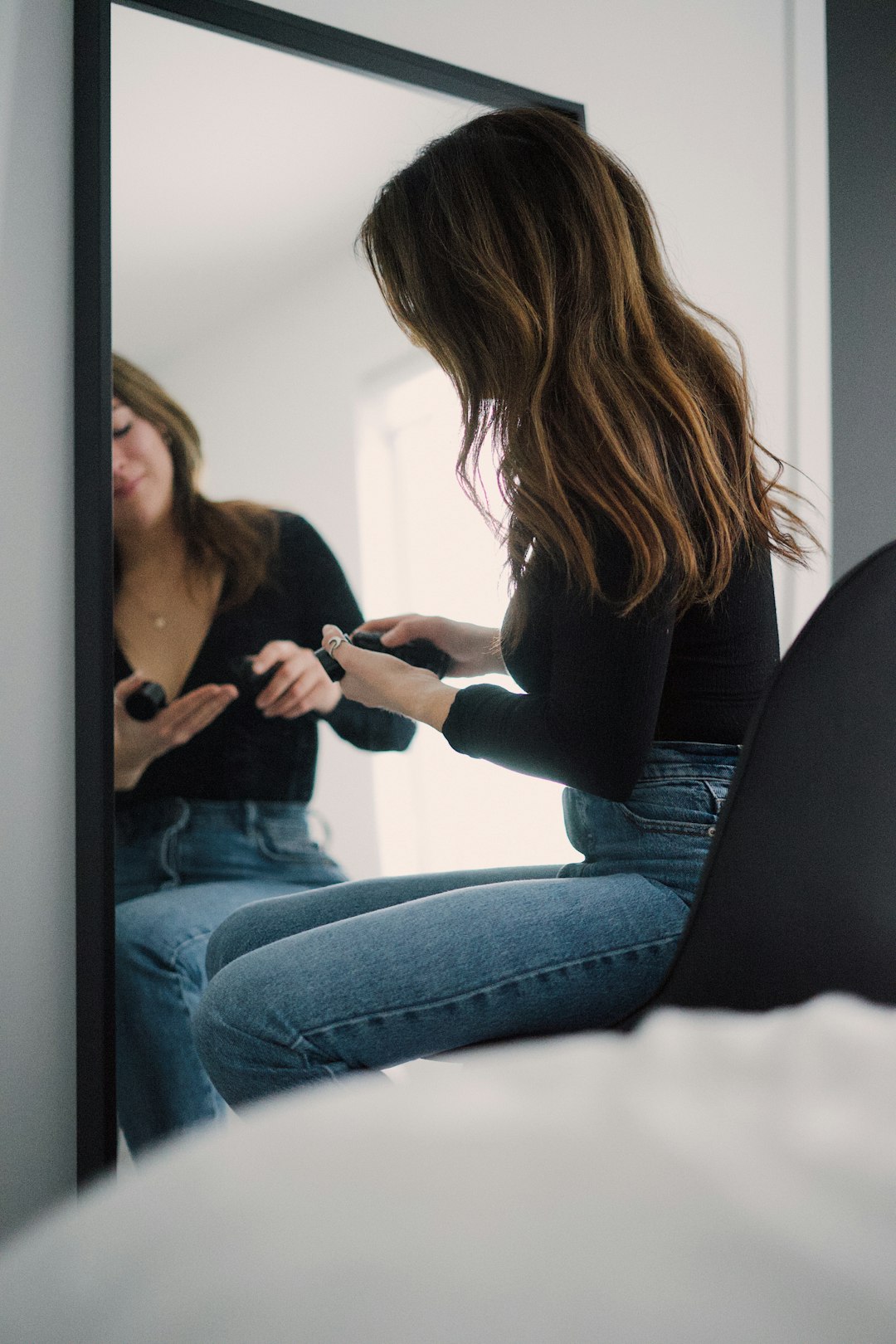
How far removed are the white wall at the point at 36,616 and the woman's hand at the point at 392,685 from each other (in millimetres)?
342

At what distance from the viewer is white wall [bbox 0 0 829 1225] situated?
1.14m

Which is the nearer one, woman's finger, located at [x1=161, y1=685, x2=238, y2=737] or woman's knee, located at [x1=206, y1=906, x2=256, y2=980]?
woman's knee, located at [x1=206, y1=906, x2=256, y2=980]

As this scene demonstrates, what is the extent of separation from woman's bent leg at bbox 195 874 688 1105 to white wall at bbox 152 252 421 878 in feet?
1.48

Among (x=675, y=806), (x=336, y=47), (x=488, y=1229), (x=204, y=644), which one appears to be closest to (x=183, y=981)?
(x=204, y=644)

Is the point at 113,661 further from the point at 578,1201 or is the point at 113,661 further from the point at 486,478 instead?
the point at 578,1201

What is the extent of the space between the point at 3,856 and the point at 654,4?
1645 millimetres

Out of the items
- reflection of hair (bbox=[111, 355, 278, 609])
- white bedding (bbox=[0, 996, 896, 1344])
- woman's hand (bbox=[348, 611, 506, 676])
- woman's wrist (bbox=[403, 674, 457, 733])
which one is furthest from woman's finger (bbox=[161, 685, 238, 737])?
white bedding (bbox=[0, 996, 896, 1344])

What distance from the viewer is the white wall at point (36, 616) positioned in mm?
1138

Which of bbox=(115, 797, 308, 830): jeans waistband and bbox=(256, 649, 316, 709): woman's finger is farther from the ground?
bbox=(256, 649, 316, 709): woman's finger

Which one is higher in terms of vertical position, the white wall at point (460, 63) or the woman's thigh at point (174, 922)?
the white wall at point (460, 63)

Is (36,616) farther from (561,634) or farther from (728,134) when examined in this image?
(728,134)

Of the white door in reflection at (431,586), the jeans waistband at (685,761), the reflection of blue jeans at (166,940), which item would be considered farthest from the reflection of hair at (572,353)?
the reflection of blue jeans at (166,940)

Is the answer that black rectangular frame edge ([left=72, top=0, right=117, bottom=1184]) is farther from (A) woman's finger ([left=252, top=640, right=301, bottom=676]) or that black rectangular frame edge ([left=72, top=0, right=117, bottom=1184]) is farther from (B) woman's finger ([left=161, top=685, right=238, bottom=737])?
(A) woman's finger ([left=252, top=640, right=301, bottom=676])

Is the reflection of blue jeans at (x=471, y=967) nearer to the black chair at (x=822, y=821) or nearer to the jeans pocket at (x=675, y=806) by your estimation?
the jeans pocket at (x=675, y=806)
